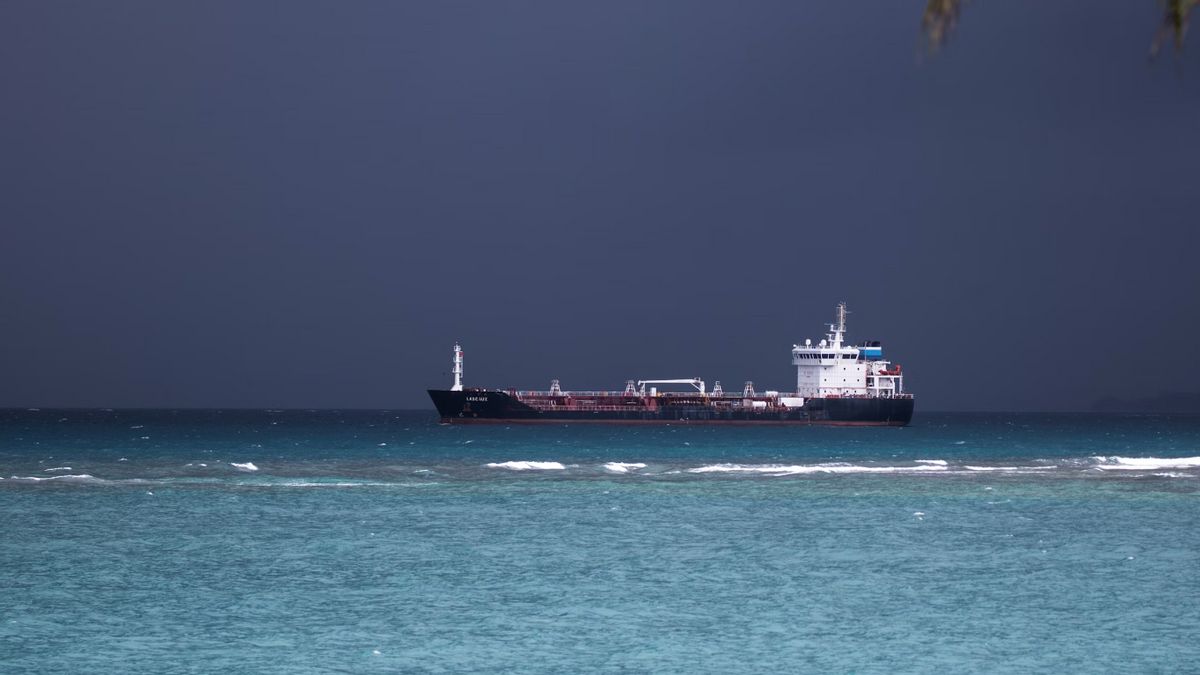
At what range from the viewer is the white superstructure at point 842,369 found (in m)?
138

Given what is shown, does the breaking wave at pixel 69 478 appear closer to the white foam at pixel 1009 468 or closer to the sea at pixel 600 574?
the sea at pixel 600 574

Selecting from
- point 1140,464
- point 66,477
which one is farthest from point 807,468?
point 66,477

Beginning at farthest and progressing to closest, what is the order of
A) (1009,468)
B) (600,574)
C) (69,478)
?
(1009,468), (69,478), (600,574)

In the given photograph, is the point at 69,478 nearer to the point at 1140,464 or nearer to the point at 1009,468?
the point at 1009,468

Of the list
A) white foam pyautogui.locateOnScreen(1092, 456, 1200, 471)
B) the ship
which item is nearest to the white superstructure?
the ship

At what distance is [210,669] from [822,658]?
894cm

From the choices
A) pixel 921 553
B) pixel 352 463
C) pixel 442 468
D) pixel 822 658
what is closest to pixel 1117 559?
pixel 921 553

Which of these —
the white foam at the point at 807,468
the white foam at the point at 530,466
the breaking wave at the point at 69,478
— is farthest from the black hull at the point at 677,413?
the breaking wave at the point at 69,478

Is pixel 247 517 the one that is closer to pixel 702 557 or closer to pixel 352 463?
pixel 702 557

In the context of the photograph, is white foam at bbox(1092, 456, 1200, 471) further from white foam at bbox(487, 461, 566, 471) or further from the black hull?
the black hull

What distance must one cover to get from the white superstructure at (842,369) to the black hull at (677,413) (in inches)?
64.5

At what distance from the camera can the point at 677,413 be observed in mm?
141000

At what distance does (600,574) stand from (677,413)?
113 m

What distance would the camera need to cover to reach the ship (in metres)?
136
